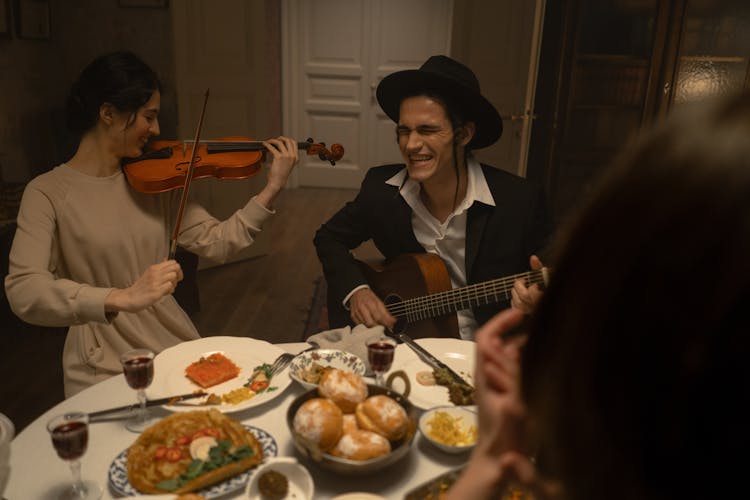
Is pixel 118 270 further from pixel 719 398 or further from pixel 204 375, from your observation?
pixel 719 398

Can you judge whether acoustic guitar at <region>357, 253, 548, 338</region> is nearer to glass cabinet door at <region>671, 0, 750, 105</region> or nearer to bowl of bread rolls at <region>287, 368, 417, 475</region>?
bowl of bread rolls at <region>287, 368, 417, 475</region>

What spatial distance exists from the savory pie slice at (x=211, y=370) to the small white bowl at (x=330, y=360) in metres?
0.14

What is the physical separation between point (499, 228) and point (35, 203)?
1385 mm

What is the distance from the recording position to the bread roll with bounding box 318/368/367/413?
40.8 inches

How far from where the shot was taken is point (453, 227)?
200 cm

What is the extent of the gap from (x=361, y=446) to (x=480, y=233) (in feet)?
3.63

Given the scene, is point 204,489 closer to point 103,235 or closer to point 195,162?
point 103,235

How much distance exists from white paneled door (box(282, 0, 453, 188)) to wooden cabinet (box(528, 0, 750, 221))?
2.47 m

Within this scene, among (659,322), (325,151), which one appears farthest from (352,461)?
(325,151)

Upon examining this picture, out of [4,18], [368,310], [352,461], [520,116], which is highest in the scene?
[4,18]

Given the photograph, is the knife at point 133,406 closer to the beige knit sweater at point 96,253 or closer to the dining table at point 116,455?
the dining table at point 116,455

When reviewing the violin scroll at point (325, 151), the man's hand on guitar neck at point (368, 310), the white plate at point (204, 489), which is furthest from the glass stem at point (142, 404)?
the violin scroll at point (325, 151)

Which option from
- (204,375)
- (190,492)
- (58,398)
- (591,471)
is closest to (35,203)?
(204,375)

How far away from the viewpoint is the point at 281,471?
940 millimetres
